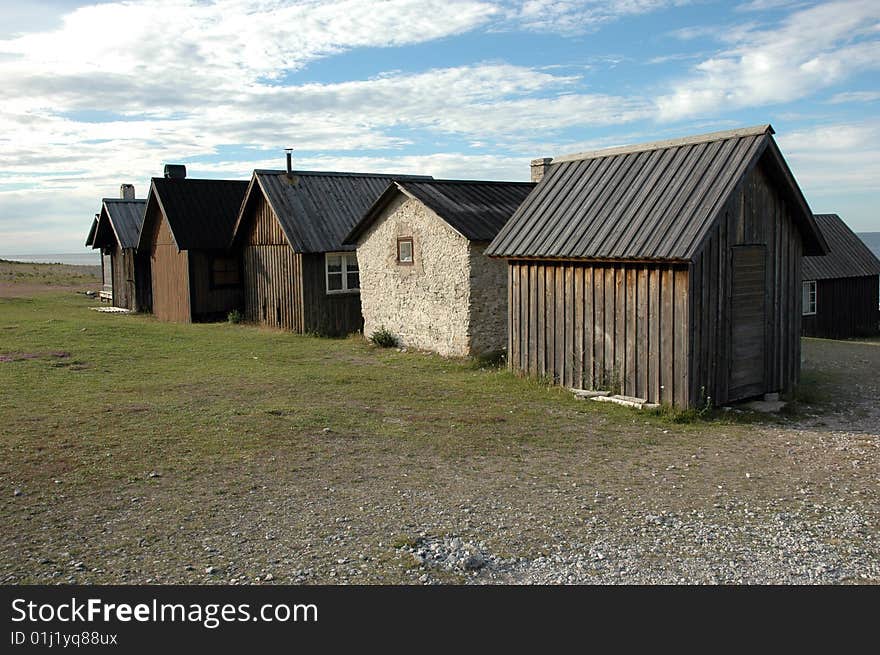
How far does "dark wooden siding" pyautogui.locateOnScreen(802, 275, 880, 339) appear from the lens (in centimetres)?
3133

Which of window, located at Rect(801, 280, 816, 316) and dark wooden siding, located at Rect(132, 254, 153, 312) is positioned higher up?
dark wooden siding, located at Rect(132, 254, 153, 312)

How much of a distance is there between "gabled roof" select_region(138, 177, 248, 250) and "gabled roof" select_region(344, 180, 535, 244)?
8.34m

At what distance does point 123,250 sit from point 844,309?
29.2 meters

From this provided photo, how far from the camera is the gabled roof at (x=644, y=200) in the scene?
44.3ft

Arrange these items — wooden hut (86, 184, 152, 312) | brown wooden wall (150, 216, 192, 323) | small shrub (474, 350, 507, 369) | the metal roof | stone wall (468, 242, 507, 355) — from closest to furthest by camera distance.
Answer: small shrub (474, 350, 507, 369) < stone wall (468, 242, 507, 355) < brown wooden wall (150, 216, 192, 323) < wooden hut (86, 184, 152, 312) < the metal roof

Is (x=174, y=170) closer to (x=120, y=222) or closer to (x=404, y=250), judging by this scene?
(x=120, y=222)

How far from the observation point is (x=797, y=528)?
26.3 ft

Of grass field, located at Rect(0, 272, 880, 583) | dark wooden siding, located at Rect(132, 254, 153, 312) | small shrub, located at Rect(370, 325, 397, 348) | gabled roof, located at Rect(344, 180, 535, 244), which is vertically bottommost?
grass field, located at Rect(0, 272, 880, 583)

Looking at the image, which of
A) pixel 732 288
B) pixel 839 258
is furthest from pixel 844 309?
pixel 732 288

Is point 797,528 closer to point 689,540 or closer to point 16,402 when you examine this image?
point 689,540

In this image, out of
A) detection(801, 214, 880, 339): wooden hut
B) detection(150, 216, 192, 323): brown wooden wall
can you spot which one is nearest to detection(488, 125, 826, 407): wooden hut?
detection(150, 216, 192, 323): brown wooden wall

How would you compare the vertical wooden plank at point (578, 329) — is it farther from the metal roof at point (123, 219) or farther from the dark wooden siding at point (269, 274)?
the metal roof at point (123, 219)

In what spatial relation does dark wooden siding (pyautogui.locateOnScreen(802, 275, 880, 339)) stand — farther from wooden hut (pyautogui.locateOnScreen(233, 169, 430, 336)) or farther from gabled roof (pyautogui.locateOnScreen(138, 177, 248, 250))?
gabled roof (pyautogui.locateOnScreen(138, 177, 248, 250))

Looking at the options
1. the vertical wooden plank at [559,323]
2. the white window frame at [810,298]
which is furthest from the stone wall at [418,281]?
the white window frame at [810,298]
